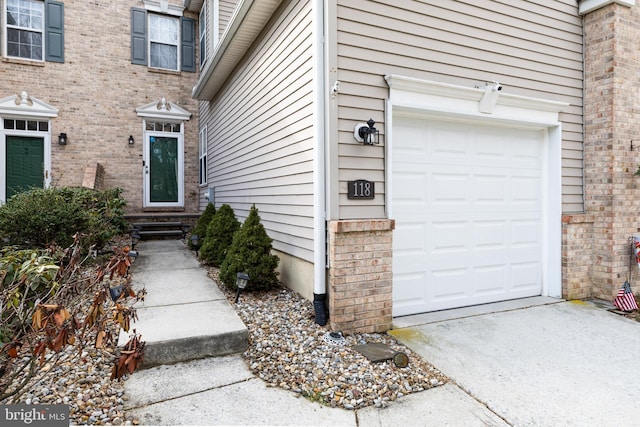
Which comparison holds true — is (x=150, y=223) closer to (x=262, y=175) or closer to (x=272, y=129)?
(x=262, y=175)

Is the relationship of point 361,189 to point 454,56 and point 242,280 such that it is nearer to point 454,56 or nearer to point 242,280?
point 242,280

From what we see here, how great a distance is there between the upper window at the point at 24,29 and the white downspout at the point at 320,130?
8.65 metres

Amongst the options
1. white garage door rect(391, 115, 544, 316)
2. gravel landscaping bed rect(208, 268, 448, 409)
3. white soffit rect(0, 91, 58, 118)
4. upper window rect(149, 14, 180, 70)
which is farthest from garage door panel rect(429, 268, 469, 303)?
white soffit rect(0, 91, 58, 118)

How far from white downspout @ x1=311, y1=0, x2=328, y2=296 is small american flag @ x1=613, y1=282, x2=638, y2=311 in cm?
349

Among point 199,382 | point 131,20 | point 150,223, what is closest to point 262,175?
point 199,382

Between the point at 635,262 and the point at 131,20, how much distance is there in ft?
37.2

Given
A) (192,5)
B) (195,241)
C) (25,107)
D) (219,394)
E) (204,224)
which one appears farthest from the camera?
(192,5)

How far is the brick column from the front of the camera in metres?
3.58

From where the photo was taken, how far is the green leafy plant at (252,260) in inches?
180

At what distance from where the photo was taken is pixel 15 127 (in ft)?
29.4

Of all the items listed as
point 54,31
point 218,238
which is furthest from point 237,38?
point 54,31

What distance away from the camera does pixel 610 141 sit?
15.7 feet

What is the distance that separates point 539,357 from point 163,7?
36.6 feet

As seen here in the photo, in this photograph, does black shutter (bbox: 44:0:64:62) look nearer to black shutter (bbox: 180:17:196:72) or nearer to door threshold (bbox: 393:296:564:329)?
black shutter (bbox: 180:17:196:72)
